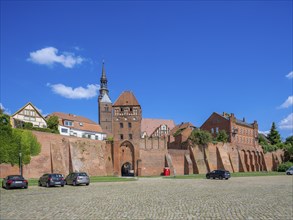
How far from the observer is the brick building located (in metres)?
85.8

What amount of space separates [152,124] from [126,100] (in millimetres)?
20641

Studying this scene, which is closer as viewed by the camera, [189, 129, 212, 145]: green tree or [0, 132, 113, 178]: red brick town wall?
[0, 132, 113, 178]: red brick town wall

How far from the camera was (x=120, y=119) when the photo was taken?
87938mm

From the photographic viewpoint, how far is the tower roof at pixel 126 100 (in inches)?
3465

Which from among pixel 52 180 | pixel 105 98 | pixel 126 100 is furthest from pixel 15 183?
pixel 105 98

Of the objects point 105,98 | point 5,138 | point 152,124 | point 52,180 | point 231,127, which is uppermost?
point 105,98

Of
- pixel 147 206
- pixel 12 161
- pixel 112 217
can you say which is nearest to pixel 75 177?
pixel 12 161

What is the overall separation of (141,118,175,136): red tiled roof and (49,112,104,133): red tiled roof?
21.3m

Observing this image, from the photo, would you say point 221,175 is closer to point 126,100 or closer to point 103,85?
point 126,100

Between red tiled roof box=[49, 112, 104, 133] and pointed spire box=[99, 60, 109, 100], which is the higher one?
pointed spire box=[99, 60, 109, 100]

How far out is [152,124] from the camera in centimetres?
10675

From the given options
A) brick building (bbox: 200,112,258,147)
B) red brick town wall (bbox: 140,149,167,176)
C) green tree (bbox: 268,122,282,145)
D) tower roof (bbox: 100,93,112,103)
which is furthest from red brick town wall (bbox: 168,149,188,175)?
green tree (bbox: 268,122,282,145)

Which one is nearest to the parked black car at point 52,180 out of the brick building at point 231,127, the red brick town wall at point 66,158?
the red brick town wall at point 66,158

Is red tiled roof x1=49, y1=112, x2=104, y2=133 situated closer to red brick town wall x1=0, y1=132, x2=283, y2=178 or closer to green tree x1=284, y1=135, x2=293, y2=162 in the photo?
red brick town wall x1=0, y1=132, x2=283, y2=178
